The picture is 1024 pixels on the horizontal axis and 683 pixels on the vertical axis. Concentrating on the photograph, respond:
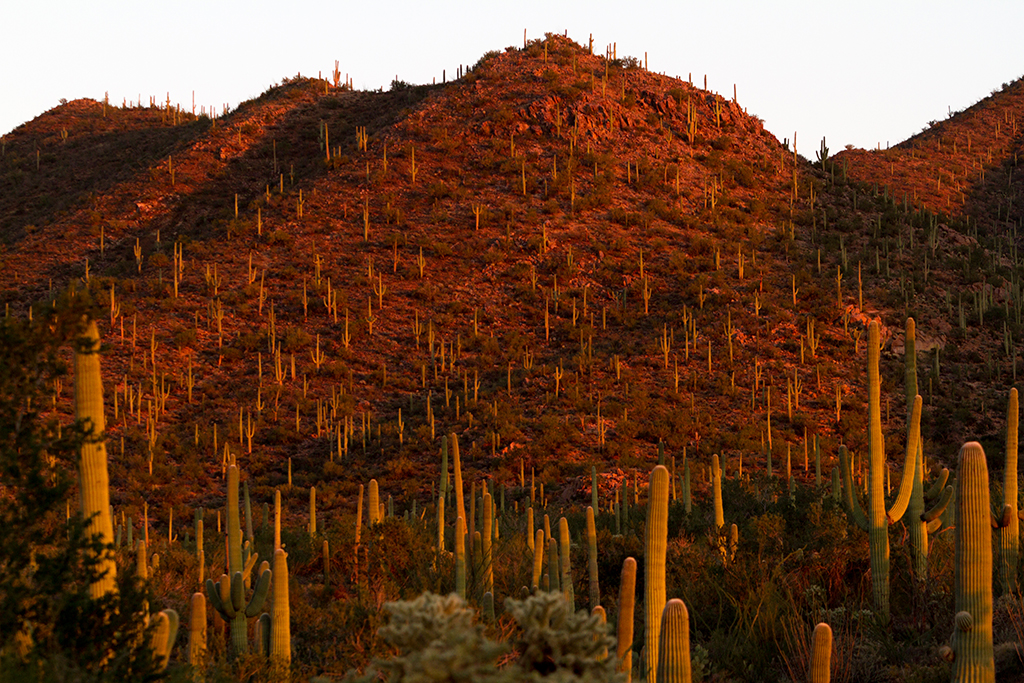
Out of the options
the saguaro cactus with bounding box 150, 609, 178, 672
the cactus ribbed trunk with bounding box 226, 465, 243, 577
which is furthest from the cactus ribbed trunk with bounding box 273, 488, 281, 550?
the saguaro cactus with bounding box 150, 609, 178, 672

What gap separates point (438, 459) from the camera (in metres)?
22.1

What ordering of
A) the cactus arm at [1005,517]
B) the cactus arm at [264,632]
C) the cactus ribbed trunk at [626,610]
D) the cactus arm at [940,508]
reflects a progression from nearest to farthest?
the cactus ribbed trunk at [626,610] → the cactus arm at [264,632] → the cactus arm at [1005,517] → the cactus arm at [940,508]

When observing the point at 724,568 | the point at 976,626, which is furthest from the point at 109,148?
the point at 976,626

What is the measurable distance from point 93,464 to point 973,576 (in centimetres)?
476

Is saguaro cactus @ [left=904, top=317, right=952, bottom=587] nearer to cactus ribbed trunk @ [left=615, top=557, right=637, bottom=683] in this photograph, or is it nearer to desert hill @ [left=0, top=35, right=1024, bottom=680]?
cactus ribbed trunk @ [left=615, top=557, right=637, bottom=683]

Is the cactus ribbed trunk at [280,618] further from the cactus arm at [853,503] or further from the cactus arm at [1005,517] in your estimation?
the cactus arm at [1005,517]

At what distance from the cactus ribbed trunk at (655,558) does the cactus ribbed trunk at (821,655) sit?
0.87 metres

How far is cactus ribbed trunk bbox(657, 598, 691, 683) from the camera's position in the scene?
4.97 meters

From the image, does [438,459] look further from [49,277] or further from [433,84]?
[433,84]

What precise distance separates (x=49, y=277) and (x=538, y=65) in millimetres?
20285

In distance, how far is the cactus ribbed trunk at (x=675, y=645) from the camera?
497cm

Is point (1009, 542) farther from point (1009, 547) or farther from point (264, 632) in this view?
point (264, 632)

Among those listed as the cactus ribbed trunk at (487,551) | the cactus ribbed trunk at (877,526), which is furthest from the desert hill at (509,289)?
the cactus ribbed trunk at (877,526)

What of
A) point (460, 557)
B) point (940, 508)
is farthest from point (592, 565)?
point (940, 508)
